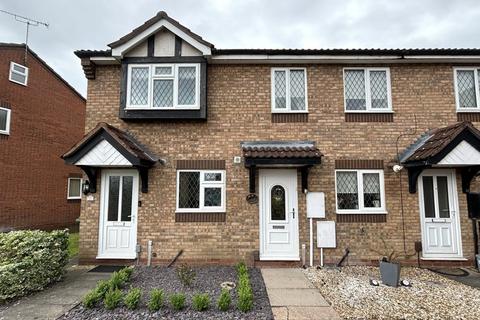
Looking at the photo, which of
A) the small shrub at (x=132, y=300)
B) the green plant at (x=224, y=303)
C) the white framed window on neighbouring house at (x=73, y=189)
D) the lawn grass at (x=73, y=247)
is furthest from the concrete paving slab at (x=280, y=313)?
the white framed window on neighbouring house at (x=73, y=189)

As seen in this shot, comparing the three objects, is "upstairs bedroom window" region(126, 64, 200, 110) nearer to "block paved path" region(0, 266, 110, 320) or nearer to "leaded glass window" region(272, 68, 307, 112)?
"leaded glass window" region(272, 68, 307, 112)

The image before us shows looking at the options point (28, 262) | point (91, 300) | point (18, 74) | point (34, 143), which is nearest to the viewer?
point (91, 300)

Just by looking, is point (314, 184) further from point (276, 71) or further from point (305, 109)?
point (276, 71)

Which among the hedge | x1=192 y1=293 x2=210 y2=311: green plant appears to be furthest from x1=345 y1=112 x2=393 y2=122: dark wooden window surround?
the hedge

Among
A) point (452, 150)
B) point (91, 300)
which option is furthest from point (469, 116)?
point (91, 300)

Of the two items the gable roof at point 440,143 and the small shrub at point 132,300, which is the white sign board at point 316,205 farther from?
the small shrub at point 132,300

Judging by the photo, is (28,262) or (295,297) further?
(28,262)

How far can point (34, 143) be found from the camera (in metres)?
12.9

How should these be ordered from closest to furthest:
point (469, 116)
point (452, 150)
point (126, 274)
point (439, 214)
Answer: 1. point (126, 274)
2. point (452, 150)
3. point (439, 214)
4. point (469, 116)

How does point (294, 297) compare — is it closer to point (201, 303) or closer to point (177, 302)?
point (201, 303)

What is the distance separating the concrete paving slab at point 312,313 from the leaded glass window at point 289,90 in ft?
16.5

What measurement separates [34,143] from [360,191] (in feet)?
46.3

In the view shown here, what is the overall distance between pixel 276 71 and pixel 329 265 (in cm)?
556

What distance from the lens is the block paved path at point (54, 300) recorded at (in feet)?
15.1
